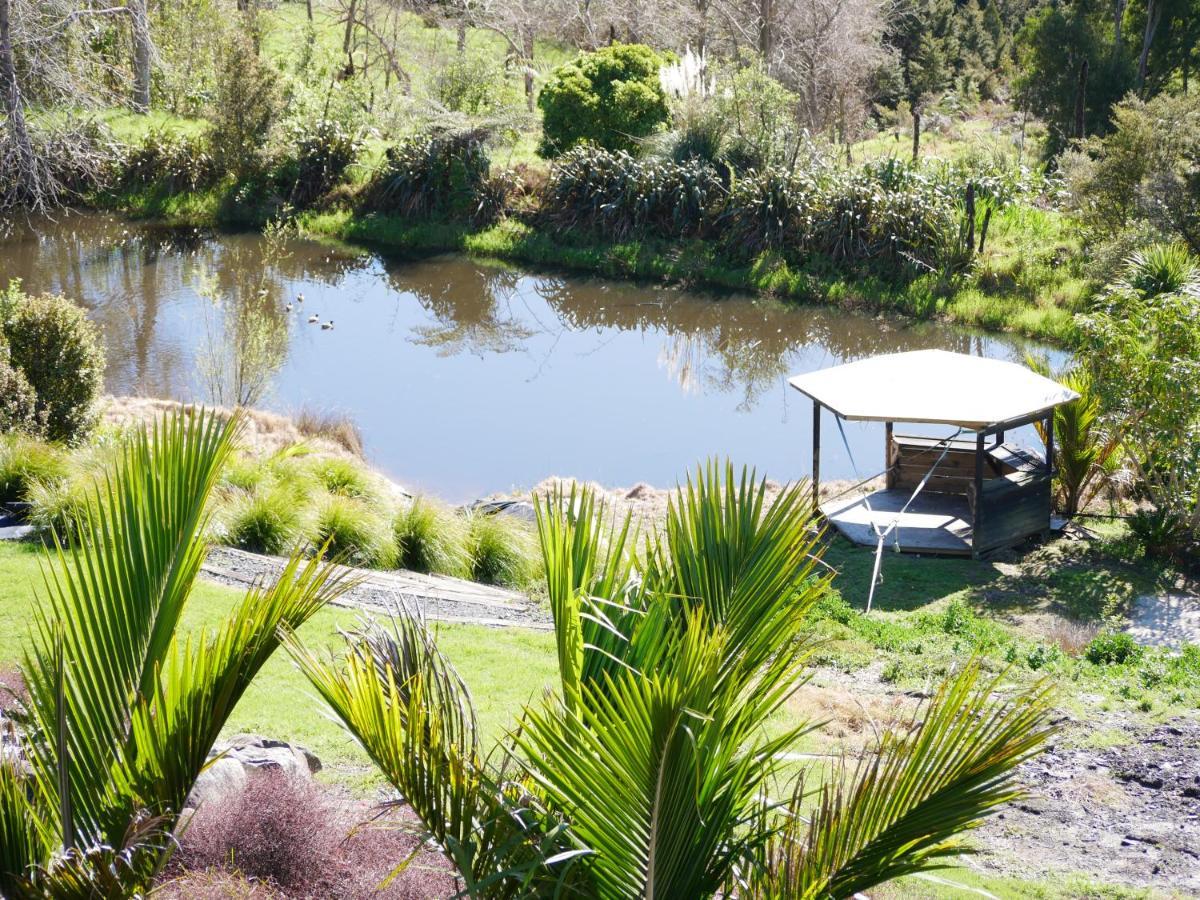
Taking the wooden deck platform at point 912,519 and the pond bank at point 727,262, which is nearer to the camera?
the wooden deck platform at point 912,519

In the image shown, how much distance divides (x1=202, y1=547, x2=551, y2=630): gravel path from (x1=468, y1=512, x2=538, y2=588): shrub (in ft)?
2.39

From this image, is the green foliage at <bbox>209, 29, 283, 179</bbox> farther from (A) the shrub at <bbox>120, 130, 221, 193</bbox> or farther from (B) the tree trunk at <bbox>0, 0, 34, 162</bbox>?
(B) the tree trunk at <bbox>0, 0, 34, 162</bbox>

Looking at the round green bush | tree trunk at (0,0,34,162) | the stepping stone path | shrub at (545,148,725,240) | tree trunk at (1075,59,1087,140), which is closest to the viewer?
the stepping stone path

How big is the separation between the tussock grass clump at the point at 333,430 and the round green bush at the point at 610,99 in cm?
1190

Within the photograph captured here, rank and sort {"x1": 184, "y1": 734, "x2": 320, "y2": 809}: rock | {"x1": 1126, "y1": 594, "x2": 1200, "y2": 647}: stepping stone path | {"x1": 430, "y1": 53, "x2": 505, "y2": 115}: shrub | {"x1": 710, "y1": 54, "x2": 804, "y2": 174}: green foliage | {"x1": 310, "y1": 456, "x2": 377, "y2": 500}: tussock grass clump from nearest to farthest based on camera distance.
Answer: {"x1": 184, "y1": 734, "x2": 320, "y2": 809}: rock, {"x1": 1126, "y1": 594, "x2": 1200, "y2": 647}: stepping stone path, {"x1": 310, "y1": 456, "x2": 377, "y2": 500}: tussock grass clump, {"x1": 710, "y1": 54, "x2": 804, "y2": 174}: green foliage, {"x1": 430, "y1": 53, "x2": 505, "y2": 115}: shrub

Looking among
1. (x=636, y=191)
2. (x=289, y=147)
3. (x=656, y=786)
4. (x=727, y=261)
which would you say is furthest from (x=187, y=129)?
(x=656, y=786)

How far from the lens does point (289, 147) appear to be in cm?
2728

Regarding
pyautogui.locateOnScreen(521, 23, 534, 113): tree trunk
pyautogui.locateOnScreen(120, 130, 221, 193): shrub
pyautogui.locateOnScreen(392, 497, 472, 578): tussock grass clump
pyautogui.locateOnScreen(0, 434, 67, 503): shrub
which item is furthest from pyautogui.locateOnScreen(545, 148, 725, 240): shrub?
pyautogui.locateOnScreen(0, 434, 67, 503): shrub

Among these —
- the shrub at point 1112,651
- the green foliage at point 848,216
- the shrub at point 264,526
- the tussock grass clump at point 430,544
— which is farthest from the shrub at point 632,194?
the shrub at point 1112,651

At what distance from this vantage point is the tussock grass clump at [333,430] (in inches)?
612

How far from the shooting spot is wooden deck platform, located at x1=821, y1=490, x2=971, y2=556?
40.4ft

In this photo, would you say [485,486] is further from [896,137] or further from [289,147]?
[896,137]

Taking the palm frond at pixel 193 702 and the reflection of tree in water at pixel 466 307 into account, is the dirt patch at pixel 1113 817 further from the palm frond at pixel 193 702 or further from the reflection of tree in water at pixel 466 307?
the reflection of tree in water at pixel 466 307

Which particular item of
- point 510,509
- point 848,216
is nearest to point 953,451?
point 510,509
